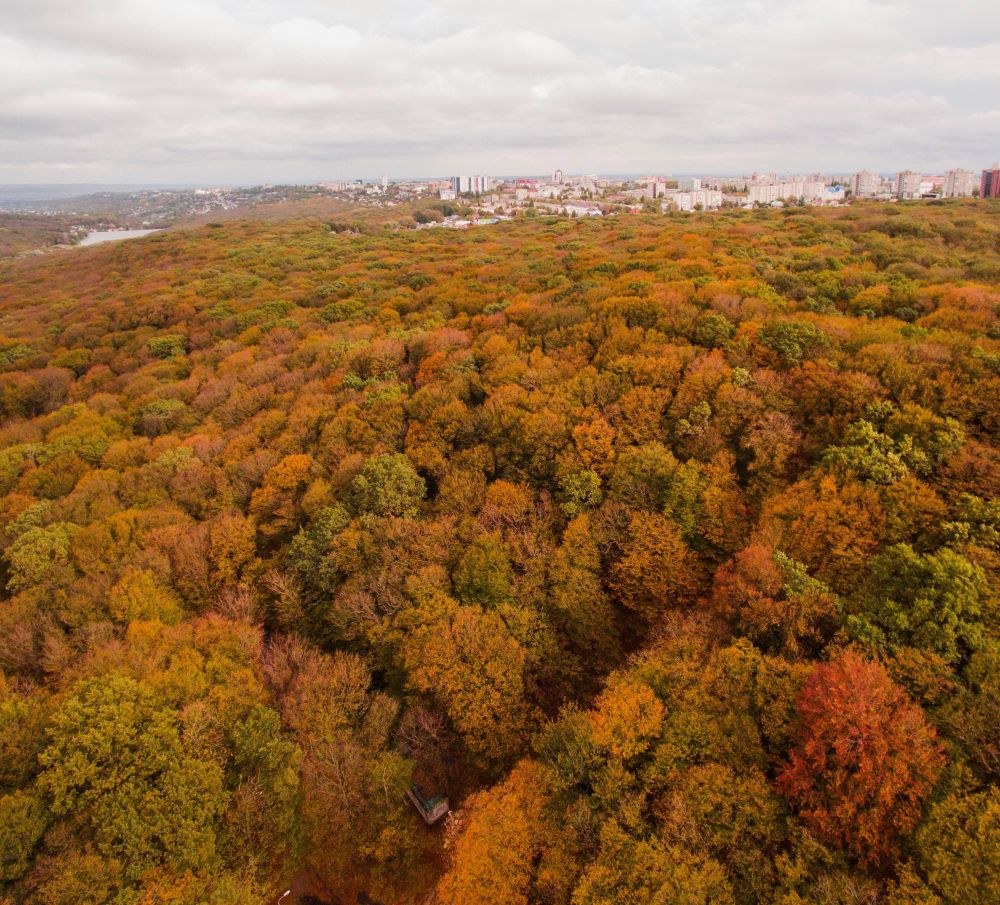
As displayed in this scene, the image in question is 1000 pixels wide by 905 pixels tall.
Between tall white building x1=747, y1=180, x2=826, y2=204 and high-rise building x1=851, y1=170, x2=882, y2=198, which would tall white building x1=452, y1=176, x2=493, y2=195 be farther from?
high-rise building x1=851, y1=170, x2=882, y2=198

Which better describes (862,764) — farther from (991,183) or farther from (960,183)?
(960,183)

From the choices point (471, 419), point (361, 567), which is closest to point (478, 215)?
point (471, 419)

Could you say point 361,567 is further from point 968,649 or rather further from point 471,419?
point 968,649

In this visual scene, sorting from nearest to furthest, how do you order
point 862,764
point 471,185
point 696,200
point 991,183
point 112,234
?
point 862,764
point 991,183
point 696,200
point 112,234
point 471,185

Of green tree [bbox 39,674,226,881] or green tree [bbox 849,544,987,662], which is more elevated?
green tree [bbox 849,544,987,662]

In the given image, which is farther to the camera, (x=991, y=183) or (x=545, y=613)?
(x=991, y=183)

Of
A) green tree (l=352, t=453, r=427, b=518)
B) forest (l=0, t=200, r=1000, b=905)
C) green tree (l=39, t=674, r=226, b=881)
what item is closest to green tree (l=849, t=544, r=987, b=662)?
forest (l=0, t=200, r=1000, b=905)

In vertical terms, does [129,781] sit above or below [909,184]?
below

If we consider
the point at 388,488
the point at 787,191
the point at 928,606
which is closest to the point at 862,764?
the point at 928,606
